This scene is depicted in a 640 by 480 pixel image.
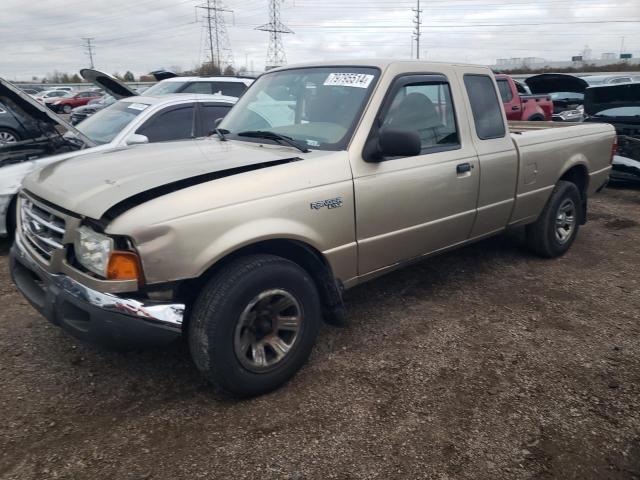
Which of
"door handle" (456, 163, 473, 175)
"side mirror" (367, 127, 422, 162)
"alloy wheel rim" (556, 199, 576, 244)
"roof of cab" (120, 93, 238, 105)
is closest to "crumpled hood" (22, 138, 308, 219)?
"side mirror" (367, 127, 422, 162)

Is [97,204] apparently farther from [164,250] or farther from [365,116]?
[365,116]

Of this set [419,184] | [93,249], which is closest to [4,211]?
[93,249]

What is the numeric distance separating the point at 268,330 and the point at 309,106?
5.32ft

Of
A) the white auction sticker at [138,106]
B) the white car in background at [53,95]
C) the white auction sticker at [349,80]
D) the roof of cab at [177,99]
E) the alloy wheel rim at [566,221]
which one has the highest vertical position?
the white car in background at [53,95]

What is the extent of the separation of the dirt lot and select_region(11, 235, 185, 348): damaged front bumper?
0.53 meters

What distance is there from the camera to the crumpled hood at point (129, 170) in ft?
8.34

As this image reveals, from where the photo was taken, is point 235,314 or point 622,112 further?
point 622,112

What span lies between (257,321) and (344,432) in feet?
2.50

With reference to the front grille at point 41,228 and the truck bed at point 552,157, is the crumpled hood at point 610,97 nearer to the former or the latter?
the truck bed at point 552,157

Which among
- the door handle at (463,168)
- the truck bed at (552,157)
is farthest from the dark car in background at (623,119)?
the door handle at (463,168)

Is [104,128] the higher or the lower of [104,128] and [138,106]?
the lower

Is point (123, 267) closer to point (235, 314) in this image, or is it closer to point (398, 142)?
point (235, 314)

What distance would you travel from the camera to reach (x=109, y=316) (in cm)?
243

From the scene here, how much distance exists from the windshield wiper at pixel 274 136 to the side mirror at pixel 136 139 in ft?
6.89
